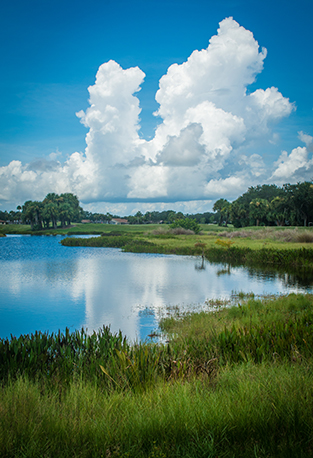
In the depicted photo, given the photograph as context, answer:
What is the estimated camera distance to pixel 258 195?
101688mm

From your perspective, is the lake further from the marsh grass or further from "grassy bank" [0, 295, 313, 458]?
the marsh grass

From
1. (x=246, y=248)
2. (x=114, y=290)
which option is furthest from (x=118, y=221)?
(x=114, y=290)

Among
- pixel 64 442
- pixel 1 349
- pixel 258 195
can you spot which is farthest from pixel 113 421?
pixel 258 195

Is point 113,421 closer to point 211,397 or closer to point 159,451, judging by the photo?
point 159,451

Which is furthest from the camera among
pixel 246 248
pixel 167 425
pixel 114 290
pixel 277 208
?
pixel 277 208

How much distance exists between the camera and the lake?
1102 cm

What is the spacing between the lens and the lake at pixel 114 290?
11.0 m

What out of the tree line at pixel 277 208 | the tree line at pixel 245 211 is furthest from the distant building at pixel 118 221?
the tree line at pixel 277 208

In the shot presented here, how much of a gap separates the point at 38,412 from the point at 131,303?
33.2 ft

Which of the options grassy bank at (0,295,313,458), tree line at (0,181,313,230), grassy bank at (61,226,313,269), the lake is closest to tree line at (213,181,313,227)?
tree line at (0,181,313,230)

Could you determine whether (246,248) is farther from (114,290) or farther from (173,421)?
(173,421)

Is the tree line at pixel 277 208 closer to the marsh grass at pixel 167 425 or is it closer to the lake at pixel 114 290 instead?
the lake at pixel 114 290

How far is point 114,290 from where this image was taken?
16.2 meters

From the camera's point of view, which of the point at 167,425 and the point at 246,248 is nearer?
the point at 167,425
